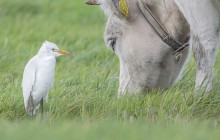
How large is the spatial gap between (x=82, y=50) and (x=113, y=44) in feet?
10.0

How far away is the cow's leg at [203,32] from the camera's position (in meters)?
6.03

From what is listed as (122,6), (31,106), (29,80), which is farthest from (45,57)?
(122,6)

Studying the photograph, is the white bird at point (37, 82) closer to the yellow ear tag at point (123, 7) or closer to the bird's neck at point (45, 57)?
the bird's neck at point (45, 57)

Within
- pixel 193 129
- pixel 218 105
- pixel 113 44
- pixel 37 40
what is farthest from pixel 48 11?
pixel 193 129

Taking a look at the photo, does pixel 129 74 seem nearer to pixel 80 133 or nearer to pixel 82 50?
pixel 80 133

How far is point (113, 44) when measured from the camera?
6906 millimetres

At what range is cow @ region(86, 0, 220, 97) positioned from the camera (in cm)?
651

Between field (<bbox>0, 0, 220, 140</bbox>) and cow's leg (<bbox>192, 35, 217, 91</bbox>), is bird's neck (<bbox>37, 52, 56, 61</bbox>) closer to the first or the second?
field (<bbox>0, 0, 220, 140</bbox>)

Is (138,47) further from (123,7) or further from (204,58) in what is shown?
(204,58)

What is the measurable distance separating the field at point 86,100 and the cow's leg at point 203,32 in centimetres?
20

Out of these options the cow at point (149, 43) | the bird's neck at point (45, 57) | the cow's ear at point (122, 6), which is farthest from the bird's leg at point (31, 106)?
the cow's ear at point (122, 6)

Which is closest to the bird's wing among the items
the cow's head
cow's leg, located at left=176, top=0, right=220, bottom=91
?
the cow's head

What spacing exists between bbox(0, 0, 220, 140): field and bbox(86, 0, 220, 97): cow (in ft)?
0.49

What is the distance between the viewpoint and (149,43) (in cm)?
661
